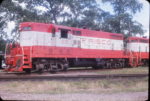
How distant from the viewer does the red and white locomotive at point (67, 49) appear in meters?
15.9

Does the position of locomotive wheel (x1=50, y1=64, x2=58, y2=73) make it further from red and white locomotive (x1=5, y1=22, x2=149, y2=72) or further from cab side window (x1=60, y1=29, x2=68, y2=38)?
cab side window (x1=60, y1=29, x2=68, y2=38)

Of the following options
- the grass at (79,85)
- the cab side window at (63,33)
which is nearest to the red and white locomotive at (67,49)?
the cab side window at (63,33)

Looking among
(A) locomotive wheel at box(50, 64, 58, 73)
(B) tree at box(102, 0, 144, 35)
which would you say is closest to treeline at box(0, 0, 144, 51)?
(B) tree at box(102, 0, 144, 35)

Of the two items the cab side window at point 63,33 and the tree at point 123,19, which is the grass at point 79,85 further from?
the tree at point 123,19

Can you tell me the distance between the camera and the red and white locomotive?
1586 centimetres

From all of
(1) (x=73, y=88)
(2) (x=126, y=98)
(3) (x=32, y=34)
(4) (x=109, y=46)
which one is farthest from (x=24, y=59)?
(2) (x=126, y=98)

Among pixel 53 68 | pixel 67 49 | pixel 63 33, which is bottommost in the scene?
pixel 53 68

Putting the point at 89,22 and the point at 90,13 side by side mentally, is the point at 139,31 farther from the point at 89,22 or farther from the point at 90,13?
the point at 90,13

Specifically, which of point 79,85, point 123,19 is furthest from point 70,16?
point 79,85

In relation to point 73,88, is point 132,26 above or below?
above

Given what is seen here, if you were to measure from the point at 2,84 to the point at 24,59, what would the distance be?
5.21m

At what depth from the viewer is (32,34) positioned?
1602 cm

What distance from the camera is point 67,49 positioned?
58.2 ft

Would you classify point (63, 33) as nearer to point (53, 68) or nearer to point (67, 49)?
point (67, 49)
